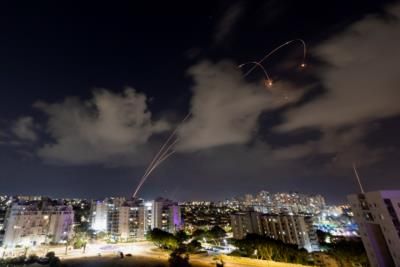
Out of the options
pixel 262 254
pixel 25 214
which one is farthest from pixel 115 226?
pixel 262 254

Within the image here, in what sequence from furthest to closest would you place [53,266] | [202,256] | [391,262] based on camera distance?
[202,256] → [53,266] → [391,262]

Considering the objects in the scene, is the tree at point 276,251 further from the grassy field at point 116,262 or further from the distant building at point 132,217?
the distant building at point 132,217

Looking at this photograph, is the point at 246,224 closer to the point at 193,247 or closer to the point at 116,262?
the point at 193,247

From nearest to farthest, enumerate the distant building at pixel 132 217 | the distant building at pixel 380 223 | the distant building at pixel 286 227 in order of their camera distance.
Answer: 1. the distant building at pixel 380 223
2. the distant building at pixel 286 227
3. the distant building at pixel 132 217

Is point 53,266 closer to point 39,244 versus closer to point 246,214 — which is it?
point 39,244

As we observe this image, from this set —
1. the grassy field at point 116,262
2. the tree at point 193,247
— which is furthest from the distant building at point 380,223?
the tree at point 193,247

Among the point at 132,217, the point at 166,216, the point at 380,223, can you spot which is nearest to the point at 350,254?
the point at 380,223
